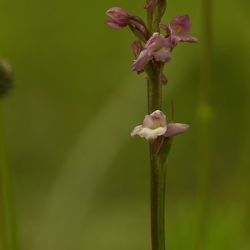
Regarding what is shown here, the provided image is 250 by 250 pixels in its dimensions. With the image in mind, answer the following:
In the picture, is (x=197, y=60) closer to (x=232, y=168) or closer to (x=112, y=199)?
(x=232, y=168)

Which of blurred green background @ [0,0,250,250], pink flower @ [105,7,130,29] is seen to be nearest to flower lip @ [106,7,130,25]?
pink flower @ [105,7,130,29]

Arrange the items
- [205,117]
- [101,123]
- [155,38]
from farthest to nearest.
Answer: [101,123] < [205,117] < [155,38]

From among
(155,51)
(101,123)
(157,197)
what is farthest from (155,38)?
(101,123)

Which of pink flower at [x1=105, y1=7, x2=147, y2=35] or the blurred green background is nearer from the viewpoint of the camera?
pink flower at [x1=105, y1=7, x2=147, y2=35]

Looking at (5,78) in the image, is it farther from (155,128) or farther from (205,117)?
(155,128)

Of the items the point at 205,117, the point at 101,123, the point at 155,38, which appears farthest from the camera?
the point at 101,123

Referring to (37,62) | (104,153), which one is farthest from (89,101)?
(104,153)

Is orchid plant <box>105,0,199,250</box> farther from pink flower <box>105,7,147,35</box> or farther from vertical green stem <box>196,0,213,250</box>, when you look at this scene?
vertical green stem <box>196,0,213,250</box>
